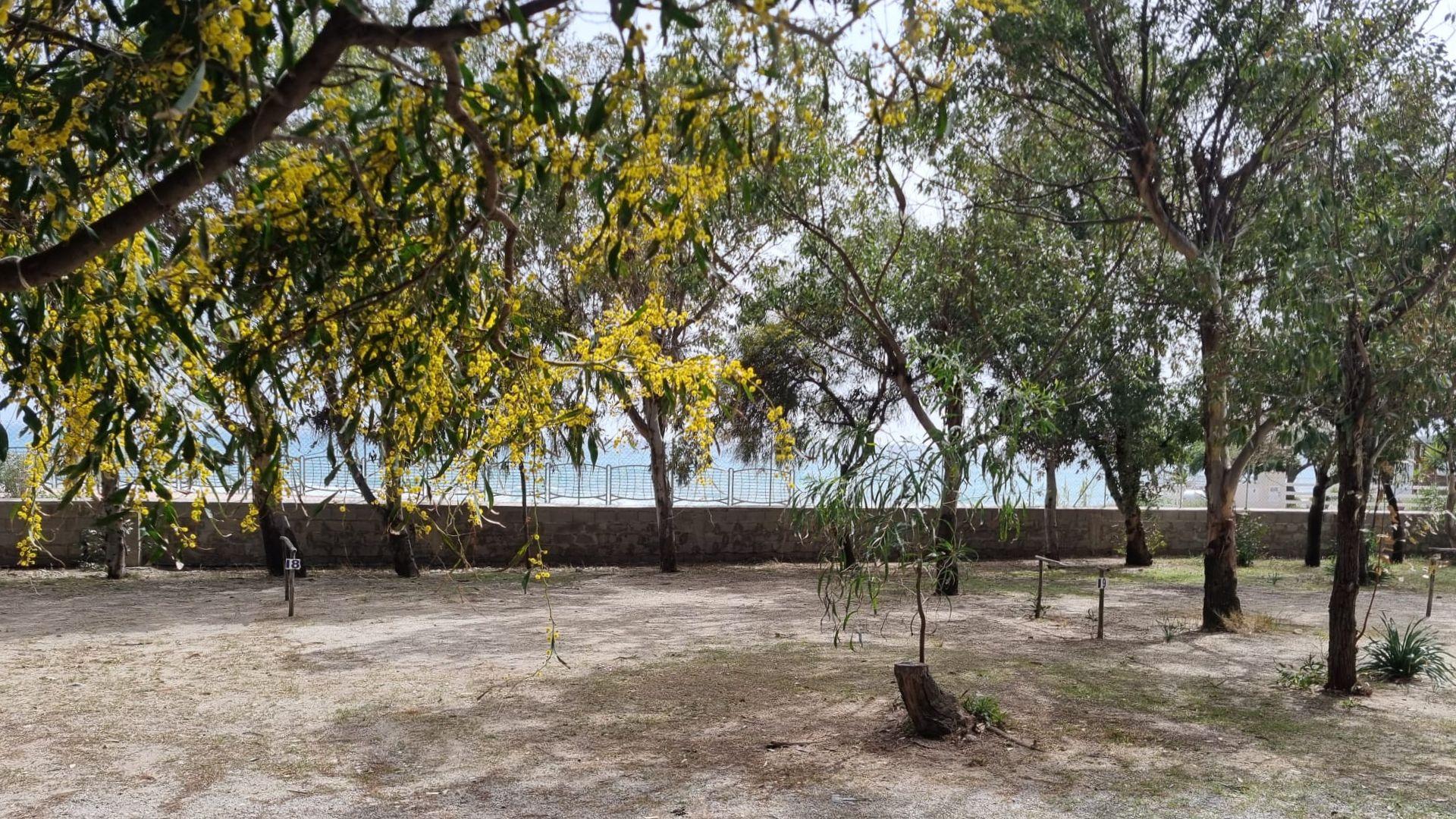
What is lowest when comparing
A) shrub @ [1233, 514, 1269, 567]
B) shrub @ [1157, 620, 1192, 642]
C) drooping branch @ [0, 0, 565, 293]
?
shrub @ [1157, 620, 1192, 642]

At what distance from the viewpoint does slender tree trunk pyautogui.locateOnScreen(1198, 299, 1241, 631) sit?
10562 millimetres

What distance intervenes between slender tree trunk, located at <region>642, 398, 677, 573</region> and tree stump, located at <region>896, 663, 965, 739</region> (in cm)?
1027

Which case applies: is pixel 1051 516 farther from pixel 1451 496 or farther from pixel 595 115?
pixel 595 115

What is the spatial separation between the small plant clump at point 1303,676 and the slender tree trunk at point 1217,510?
2.13m

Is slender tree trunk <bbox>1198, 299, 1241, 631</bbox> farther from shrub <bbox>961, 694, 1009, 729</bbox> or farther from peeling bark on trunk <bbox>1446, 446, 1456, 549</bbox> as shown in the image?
shrub <bbox>961, 694, 1009, 729</bbox>

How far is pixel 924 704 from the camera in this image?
6352 mm

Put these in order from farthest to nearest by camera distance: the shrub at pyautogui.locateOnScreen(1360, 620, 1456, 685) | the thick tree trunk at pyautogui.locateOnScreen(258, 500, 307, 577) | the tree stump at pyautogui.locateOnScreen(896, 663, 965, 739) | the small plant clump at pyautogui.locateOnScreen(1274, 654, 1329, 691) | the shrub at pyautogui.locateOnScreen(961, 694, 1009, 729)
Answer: the thick tree trunk at pyautogui.locateOnScreen(258, 500, 307, 577)
the shrub at pyautogui.locateOnScreen(1360, 620, 1456, 685)
the small plant clump at pyautogui.locateOnScreen(1274, 654, 1329, 691)
the shrub at pyautogui.locateOnScreen(961, 694, 1009, 729)
the tree stump at pyautogui.locateOnScreen(896, 663, 965, 739)

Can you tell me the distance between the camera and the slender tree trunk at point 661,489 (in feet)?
54.2

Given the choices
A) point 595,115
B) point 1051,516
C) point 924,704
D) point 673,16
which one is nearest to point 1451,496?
point 1051,516

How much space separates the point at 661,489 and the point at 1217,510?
8097 millimetres

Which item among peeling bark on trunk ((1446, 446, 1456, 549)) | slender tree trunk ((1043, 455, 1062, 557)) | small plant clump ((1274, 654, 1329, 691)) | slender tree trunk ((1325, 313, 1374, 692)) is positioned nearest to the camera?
slender tree trunk ((1325, 313, 1374, 692))

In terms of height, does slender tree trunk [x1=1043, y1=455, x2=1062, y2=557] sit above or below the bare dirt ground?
above

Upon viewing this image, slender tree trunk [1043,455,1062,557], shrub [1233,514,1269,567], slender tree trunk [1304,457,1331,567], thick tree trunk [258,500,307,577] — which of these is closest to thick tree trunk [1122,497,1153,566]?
slender tree trunk [1043,455,1062,557]

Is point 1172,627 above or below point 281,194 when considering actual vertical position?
below
